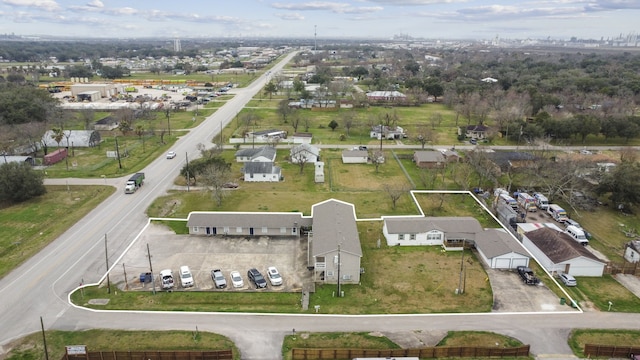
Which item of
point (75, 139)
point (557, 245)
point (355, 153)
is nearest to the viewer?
point (557, 245)

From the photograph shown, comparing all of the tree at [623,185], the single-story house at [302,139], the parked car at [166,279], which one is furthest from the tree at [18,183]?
the tree at [623,185]

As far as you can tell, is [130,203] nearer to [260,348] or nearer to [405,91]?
[260,348]

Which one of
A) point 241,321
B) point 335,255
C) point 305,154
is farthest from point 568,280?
point 305,154

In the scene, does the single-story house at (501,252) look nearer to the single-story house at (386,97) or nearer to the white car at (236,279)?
the white car at (236,279)

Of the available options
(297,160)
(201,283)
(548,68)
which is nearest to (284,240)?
(201,283)

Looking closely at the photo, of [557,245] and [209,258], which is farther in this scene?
[209,258]

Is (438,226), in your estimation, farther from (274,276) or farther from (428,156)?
(428,156)

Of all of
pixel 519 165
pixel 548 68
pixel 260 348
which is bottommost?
pixel 260 348
